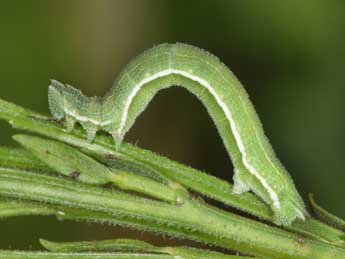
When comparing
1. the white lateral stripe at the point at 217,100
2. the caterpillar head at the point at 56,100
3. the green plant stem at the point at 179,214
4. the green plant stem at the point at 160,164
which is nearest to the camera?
the green plant stem at the point at 179,214

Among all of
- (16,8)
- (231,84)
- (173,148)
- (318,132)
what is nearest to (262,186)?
(231,84)

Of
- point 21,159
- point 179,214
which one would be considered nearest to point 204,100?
point 179,214

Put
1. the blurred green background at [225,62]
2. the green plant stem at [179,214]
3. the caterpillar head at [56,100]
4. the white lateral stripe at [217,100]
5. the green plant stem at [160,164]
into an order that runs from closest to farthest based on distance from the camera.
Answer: the green plant stem at [179,214] < the green plant stem at [160,164] < the caterpillar head at [56,100] < the white lateral stripe at [217,100] < the blurred green background at [225,62]

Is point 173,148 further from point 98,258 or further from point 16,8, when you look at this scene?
point 98,258

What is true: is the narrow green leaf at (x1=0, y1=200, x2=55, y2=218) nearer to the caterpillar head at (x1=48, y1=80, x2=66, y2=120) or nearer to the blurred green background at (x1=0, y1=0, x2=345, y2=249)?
the caterpillar head at (x1=48, y1=80, x2=66, y2=120)

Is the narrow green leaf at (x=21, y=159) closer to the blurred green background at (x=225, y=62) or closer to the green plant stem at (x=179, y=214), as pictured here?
the green plant stem at (x=179, y=214)

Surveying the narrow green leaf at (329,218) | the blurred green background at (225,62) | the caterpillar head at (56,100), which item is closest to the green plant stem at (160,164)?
the narrow green leaf at (329,218)
